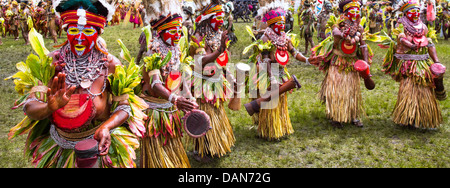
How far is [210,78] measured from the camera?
4.68 m

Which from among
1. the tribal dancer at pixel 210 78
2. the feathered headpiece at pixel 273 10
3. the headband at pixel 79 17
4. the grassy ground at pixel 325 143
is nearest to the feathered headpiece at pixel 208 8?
the tribal dancer at pixel 210 78

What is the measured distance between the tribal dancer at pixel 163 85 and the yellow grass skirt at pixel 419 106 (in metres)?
3.81

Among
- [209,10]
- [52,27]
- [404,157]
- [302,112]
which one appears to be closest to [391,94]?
[302,112]

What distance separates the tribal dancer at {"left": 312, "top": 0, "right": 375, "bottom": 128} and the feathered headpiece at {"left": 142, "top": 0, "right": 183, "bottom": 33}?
9.89ft

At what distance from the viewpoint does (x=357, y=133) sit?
583cm

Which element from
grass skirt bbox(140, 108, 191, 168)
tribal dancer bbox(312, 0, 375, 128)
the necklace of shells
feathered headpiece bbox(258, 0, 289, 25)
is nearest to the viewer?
the necklace of shells

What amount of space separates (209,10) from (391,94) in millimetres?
5201

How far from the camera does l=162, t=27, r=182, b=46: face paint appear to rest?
11.6ft

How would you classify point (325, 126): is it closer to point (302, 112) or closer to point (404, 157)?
point (302, 112)

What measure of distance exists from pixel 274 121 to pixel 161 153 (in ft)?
7.33

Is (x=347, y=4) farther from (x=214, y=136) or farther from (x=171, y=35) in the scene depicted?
(x=171, y=35)

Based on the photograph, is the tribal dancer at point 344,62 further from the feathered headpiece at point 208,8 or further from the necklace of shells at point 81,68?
the necklace of shells at point 81,68

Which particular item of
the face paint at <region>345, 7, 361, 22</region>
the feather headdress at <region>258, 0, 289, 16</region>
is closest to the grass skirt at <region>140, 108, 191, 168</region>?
the feather headdress at <region>258, 0, 289, 16</region>

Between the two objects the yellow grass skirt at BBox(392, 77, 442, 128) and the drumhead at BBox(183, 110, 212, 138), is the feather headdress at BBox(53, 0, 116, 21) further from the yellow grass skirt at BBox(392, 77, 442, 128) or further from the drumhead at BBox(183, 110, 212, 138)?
the yellow grass skirt at BBox(392, 77, 442, 128)
